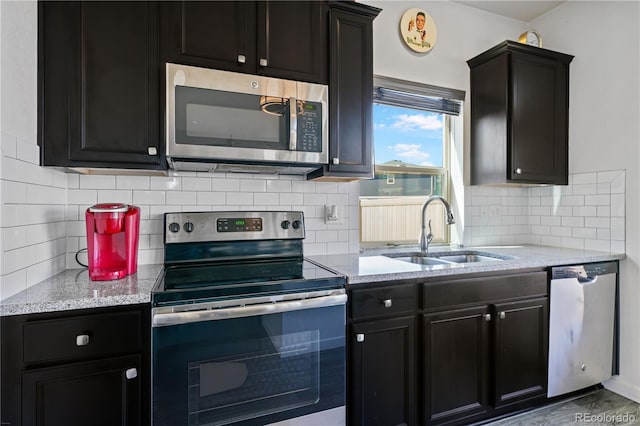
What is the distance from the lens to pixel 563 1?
2635 mm

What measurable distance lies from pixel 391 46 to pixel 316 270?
1.67 metres

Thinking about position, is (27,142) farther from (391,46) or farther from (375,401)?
(391,46)

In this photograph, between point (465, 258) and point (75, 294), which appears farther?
point (465, 258)

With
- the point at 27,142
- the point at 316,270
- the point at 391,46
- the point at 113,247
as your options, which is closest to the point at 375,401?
the point at 316,270

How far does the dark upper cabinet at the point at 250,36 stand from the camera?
157 cm

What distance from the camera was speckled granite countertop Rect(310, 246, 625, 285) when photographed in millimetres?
1652

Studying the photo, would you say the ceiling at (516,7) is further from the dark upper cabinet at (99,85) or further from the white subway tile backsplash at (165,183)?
the white subway tile backsplash at (165,183)

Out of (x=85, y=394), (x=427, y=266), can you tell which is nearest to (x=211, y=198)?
(x=85, y=394)

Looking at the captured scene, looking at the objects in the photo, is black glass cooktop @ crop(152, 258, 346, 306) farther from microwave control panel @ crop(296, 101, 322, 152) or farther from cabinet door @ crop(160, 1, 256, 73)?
cabinet door @ crop(160, 1, 256, 73)

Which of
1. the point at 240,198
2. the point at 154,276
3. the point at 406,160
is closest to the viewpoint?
the point at 154,276

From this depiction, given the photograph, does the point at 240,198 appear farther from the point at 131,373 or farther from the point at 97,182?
the point at 131,373

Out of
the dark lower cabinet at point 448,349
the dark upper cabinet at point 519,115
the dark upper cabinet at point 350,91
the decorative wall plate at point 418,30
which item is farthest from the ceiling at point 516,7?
the dark lower cabinet at point 448,349

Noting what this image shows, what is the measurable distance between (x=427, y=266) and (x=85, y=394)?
5.13ft

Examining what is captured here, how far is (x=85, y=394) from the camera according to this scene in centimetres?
121
